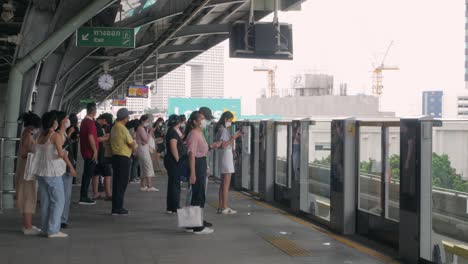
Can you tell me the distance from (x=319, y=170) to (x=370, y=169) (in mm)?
1549

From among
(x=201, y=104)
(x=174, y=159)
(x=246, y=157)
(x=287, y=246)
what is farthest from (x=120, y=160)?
(x=201, y=104)

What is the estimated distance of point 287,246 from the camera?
7.47 metres

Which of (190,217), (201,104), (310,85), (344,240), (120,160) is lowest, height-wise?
(344,240)

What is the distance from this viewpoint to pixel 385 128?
769 centimetres

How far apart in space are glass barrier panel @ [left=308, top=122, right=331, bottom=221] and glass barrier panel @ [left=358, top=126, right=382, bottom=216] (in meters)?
0.85

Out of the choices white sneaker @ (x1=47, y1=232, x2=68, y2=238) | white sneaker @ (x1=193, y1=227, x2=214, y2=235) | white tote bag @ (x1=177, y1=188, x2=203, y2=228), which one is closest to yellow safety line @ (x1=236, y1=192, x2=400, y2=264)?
white sneaker @ (x1=193, y1=227, x2=214, y2=235)

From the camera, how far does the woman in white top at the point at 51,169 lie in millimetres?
7797

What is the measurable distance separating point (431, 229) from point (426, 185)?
0.43 m

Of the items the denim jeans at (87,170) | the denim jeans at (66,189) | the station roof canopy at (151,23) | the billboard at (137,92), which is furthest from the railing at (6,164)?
the billboard at (137,92)

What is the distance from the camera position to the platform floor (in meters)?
6.71

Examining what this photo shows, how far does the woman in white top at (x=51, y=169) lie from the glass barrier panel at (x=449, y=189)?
426 cm

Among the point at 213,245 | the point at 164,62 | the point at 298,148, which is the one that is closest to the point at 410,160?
the point at 213,245

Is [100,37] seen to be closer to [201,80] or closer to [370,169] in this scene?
[370,169]

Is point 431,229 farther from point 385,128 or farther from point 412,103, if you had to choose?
point 412,103
